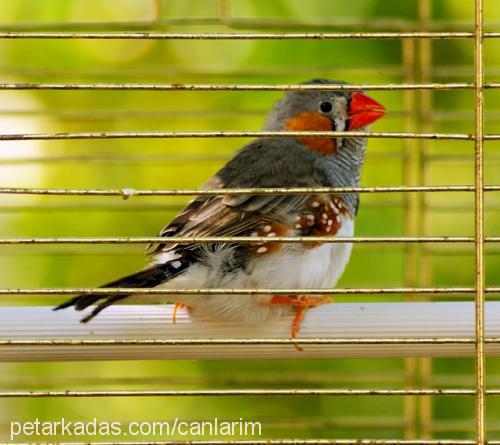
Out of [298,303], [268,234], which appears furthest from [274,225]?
[298,303]

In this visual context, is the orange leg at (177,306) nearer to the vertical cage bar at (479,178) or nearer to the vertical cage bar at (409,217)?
the vertical cage bar at (479,178)

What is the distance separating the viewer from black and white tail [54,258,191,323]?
4.56ft

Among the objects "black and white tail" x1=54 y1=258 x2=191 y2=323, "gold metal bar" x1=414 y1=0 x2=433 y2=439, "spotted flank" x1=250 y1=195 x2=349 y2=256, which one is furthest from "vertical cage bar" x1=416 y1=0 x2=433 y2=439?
"black and white tail" x1=54 y1=258 x2=191 y2=323

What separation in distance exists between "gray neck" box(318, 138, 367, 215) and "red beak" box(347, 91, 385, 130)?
67 millimetres

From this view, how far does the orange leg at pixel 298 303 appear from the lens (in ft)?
4.93

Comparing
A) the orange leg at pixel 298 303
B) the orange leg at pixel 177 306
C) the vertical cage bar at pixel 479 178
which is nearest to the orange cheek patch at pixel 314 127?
the orange leg at pixel 298 303

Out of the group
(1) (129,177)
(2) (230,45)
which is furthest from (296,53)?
(1) (129,177)

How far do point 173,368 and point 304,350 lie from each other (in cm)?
114

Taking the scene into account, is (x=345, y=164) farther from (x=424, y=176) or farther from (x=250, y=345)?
(x=250, y=345)

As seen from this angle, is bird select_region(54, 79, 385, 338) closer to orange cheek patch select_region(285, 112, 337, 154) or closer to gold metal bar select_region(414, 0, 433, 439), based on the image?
orange cheek patch select_region(285, 112, 337, 154)

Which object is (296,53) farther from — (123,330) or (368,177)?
(123,330)

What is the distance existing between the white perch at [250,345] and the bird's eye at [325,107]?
0.71 m

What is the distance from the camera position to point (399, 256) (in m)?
2.58

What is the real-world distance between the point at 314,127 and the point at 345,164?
0.09m
